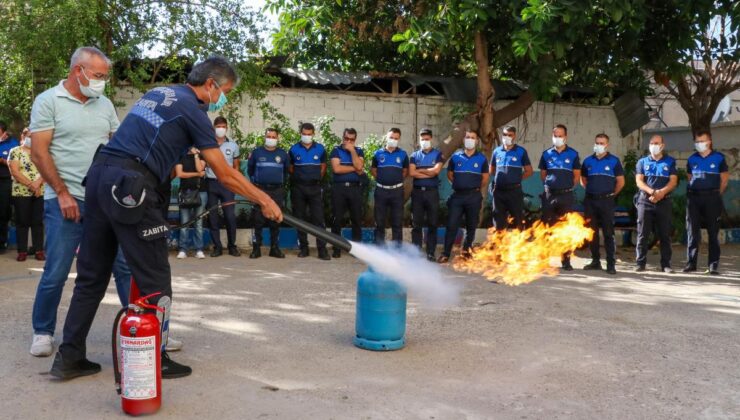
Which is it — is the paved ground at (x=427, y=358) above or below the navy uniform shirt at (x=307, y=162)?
below

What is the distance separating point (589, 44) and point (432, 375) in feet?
29.3

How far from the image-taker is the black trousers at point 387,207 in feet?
34.9

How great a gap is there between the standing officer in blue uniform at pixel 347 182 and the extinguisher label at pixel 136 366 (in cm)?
721

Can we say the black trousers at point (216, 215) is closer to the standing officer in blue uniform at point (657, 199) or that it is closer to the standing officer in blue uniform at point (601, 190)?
the standing officer in blue uniform at point (601, 190)

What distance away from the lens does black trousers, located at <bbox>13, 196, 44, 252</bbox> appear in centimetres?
952

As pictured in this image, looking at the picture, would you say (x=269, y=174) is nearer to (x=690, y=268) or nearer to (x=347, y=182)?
(x=347, y=182)

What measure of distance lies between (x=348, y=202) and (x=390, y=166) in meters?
0.94

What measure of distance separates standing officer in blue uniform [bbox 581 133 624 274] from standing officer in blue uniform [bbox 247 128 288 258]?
15.2 feet

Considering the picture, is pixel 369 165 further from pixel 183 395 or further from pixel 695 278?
pixel 183 395

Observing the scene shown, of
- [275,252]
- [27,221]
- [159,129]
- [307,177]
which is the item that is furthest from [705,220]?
[27,221]

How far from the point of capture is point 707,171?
9.97 meters

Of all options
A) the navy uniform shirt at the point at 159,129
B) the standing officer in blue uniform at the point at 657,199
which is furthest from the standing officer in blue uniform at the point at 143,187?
the standing officer in blue uniform at the point at 657,199

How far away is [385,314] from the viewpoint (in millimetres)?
5043

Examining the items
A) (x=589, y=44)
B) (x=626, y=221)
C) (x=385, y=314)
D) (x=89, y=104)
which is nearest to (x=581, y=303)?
(x=385, y=314)
